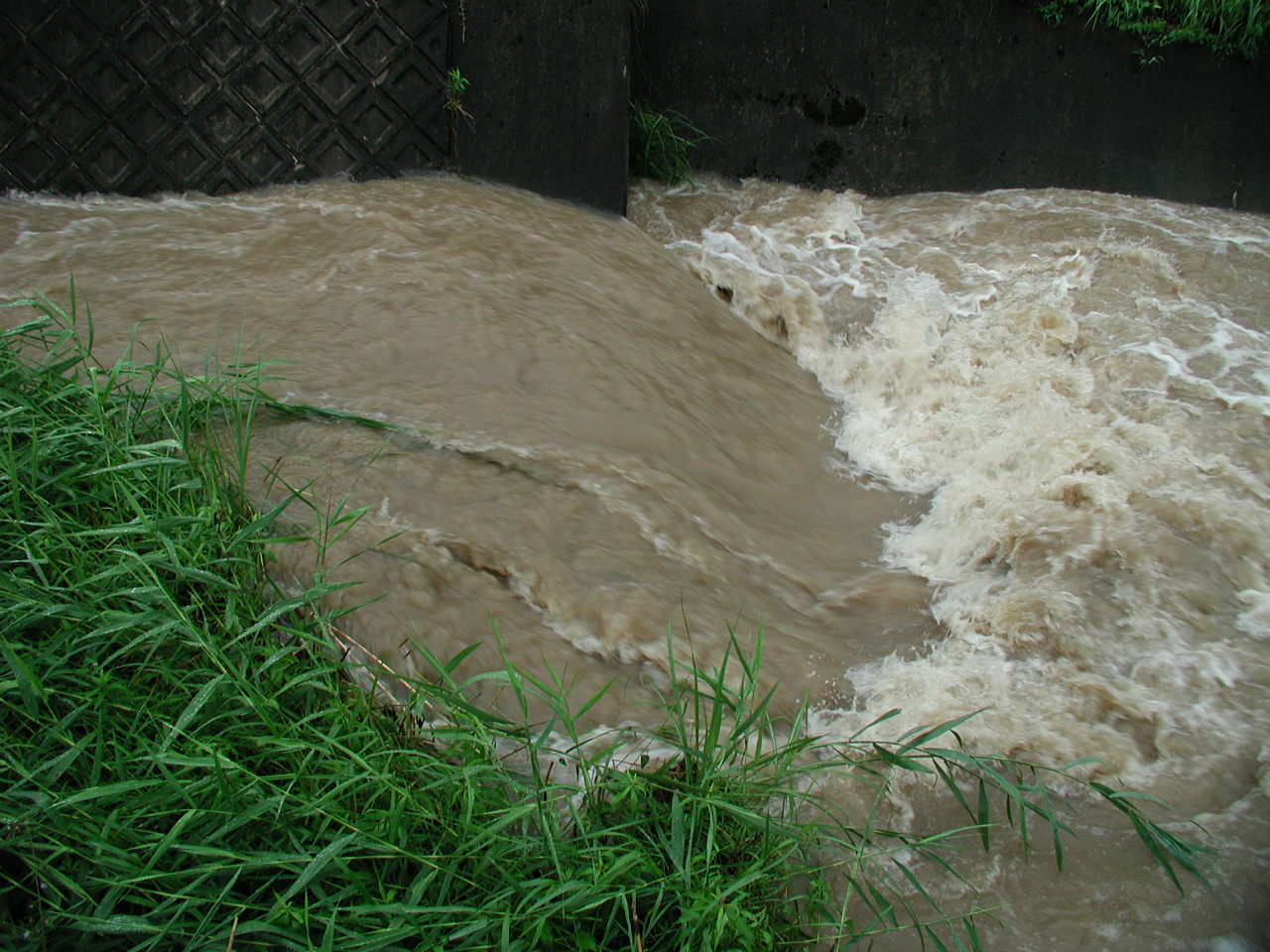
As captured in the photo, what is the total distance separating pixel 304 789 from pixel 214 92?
3.69 metres

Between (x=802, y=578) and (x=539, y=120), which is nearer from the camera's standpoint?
(x=802, y=578)

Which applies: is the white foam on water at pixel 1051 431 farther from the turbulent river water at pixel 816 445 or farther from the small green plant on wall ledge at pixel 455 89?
the small green plant on wall ledge at pixel 455 89

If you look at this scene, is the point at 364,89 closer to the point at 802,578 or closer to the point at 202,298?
the point at 202,298

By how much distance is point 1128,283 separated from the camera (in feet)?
15.1

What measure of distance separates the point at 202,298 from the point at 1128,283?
12.8ft

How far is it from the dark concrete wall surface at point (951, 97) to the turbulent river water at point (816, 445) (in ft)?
1.11

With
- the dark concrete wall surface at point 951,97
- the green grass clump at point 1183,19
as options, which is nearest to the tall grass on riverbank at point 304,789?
the dark concrete wall surface at point 951,97

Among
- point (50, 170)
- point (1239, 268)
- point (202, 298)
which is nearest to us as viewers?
point (202, 298)

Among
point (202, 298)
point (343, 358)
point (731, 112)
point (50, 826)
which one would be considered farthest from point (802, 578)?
point (731, 112)

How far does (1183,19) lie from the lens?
536 centimetres

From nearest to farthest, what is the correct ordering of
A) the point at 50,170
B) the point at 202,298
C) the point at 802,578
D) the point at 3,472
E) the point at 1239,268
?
the point at 3,472 < the point at 802,578 < the point at 202,298 < the point at 50,170 < the point at 1239,268

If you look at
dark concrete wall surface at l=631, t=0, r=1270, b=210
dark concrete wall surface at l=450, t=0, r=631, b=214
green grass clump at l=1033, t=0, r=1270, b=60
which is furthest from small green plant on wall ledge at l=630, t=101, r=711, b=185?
green grass clump at l=1033, t=0, r=1270, b=60

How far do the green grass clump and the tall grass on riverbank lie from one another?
461 centimetres

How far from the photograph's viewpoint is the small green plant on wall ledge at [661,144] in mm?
5453
